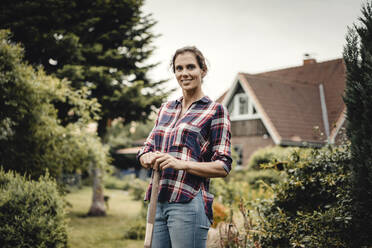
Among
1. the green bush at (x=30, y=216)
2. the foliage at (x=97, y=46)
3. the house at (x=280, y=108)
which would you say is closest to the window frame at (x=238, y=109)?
the house at (x=280, y=108)

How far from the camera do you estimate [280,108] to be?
691 inches

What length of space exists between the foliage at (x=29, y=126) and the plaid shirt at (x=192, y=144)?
15.0 ft

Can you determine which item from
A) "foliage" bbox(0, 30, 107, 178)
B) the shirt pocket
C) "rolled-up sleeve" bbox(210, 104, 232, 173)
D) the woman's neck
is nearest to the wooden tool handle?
the shirt pocket

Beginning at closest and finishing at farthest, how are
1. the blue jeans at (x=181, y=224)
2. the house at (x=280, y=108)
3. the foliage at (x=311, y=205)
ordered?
the blue jeans at (x=181, y=224), the foliage at (x=311, y=205), the house at (x=280, y=108)

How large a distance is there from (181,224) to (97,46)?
34.2 ft

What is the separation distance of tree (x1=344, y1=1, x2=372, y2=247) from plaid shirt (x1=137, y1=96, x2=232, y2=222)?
1.46 meters

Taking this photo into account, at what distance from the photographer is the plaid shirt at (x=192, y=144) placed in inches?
82.9

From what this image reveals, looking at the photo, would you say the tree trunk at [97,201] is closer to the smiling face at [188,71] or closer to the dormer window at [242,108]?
the dormer window at [242,108]

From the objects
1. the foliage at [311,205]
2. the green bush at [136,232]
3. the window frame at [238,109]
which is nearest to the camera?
the foliage at [311,205]

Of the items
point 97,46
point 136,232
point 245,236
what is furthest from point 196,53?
point 97,46

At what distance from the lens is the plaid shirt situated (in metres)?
2.11

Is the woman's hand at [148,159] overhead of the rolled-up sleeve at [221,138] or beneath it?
beneath

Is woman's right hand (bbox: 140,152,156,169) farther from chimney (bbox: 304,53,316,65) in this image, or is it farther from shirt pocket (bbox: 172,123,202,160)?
chimney (bbox: 304,53,316,65)

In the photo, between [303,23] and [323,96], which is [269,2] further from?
[323,96]
